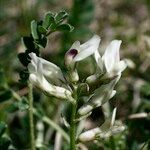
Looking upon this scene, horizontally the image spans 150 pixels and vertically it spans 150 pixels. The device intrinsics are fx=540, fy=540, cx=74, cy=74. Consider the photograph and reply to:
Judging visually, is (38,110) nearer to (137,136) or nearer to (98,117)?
(137,136)

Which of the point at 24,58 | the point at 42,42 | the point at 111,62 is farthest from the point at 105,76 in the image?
the point at 24,58

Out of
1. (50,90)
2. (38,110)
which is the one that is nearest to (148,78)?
(38,110)

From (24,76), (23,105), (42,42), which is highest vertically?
(42,42)

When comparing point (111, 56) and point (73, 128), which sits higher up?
point (111, 56)

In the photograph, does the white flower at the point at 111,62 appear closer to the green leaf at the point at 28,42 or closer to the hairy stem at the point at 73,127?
the hairy stem at the point at 73,127

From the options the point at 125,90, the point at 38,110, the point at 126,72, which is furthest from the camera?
the point at 126,72

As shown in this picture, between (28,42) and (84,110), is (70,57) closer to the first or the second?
(84,110)

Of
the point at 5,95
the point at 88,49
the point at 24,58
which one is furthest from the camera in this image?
the point at 5,95

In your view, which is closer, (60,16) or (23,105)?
(60,16)
